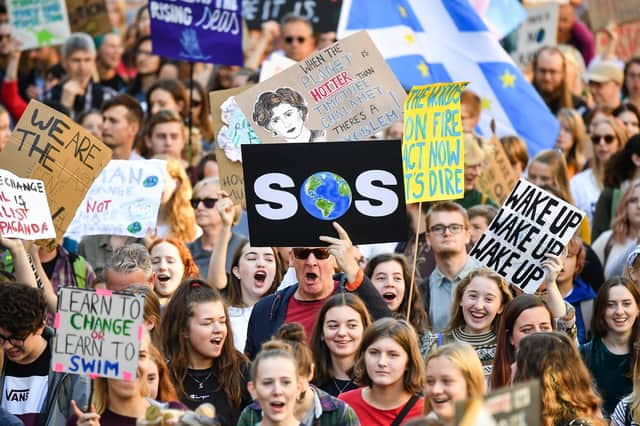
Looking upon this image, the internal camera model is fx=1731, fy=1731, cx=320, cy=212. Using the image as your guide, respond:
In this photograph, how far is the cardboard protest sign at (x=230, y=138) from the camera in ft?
36.2

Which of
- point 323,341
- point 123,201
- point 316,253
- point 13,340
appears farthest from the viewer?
point 123,201

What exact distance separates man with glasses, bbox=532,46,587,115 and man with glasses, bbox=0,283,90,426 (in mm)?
8091

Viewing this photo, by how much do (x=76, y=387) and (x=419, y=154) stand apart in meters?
2.98

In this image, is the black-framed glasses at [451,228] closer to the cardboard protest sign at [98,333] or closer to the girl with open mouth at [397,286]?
the girl with open mouth at [397,286]

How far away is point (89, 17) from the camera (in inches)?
661

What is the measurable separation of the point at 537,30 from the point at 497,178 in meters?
5.06

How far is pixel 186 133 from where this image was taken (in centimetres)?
1452

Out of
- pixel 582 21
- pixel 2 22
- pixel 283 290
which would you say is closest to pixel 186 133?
pixel 2 22

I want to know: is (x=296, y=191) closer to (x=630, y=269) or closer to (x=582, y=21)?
(x=630, y=269)

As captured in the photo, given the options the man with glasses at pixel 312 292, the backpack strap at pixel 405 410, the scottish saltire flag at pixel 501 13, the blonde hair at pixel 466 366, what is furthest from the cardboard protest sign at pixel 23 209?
the scottish saltire flag at pixel 501 13

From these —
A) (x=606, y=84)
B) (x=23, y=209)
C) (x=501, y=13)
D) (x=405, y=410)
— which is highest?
(x=501, y=13)

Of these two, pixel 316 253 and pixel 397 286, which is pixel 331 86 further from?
pixel 316 253

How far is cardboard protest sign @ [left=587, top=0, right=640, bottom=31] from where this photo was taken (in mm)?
17094

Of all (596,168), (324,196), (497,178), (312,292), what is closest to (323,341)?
(312,292)
